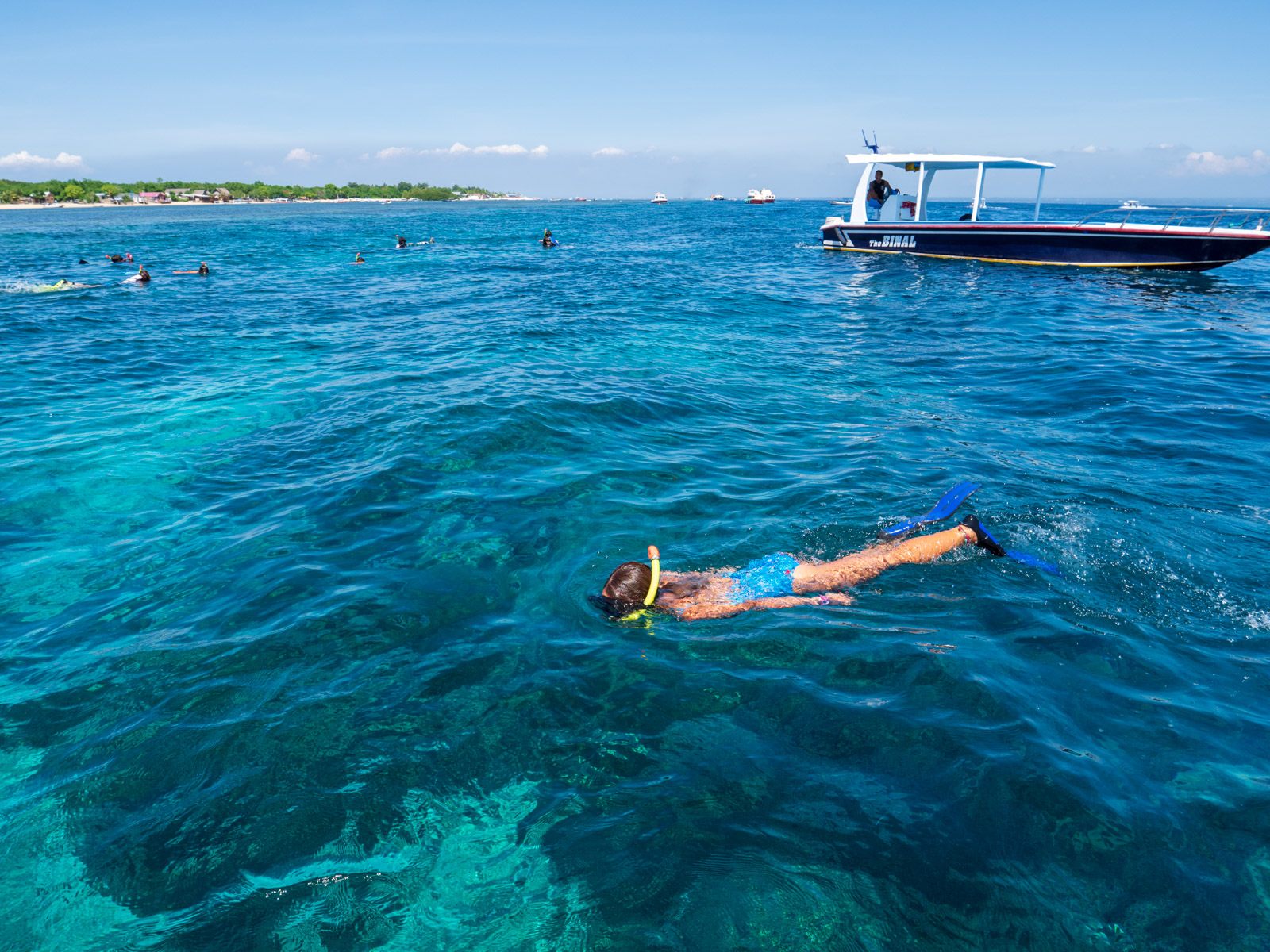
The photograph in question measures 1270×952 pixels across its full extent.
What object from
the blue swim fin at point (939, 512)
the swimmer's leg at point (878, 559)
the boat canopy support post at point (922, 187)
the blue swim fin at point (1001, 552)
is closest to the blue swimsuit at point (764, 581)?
the swimmer's leg at point (878, 559)

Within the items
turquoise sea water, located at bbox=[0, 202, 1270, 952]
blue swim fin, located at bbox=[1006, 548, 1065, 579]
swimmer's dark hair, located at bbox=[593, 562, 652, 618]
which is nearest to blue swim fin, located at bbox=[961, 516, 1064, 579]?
blue swim fin, located at bbox=[1006, 548, 1065, 579]

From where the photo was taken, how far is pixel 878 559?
6867 mm

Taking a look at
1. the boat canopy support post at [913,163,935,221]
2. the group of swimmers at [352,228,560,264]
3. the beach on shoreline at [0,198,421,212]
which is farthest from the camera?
the beach on shoreline at [0,198,421,212]

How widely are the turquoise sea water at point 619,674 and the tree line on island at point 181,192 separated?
15842 centimetres

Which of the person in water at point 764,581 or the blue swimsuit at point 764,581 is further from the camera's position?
the blue swimsuit at point 764,581

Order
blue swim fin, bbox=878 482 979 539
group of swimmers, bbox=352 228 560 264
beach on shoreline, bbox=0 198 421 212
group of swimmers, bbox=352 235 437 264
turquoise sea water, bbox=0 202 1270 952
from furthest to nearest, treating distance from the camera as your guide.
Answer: beach on shoreline, bbox=0 198 421 212
group of swimmers, bbox=352 228 560 264
group of swimmers, bbox=352 235 437 264
blue swim fin, bbox=878 482 979 539
turquoise sea water, bbox=0 202 1270 952

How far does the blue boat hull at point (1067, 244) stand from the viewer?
2278 cm

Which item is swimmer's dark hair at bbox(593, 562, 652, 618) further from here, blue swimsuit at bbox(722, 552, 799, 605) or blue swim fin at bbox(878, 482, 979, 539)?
blue swim fin at bbox(878, 482, 979, 539)

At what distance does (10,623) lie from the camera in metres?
6.45

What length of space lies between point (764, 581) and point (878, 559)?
1287 millimetres

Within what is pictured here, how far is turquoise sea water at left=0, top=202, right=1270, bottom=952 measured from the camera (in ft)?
12.7

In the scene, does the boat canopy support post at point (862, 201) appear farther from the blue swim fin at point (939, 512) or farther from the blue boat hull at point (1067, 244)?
the blue swim fin at point (939, 512)

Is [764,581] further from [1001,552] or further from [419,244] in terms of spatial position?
[419,244]

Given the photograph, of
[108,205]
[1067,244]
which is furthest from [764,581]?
[108,205]
